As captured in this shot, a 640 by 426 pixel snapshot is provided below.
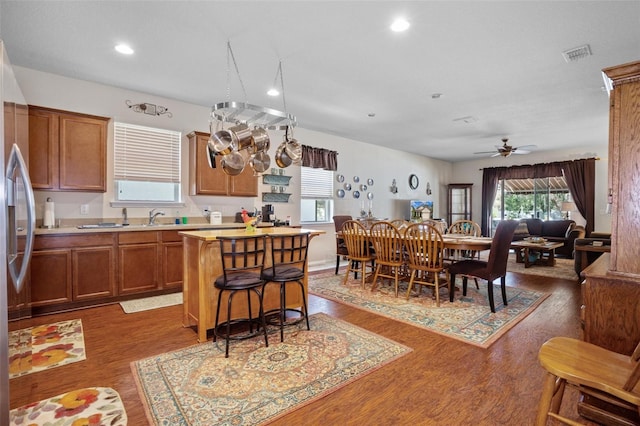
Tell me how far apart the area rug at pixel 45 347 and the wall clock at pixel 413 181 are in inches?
311

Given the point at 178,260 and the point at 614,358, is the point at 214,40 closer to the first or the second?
the point at 178,260

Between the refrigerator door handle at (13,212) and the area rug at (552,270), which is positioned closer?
the refrigerator door handle at (13,212)

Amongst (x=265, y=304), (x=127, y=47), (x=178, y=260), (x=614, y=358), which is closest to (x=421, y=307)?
(x=265, y=304)

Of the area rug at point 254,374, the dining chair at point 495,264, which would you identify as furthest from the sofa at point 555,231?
the area rug at point 254,374

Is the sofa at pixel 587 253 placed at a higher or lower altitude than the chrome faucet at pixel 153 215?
lower

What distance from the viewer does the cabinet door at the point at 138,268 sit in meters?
3.85

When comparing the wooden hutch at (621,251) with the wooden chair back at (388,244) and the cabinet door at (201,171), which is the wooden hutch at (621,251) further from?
the cabinet door at (201,171)

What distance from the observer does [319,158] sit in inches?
253

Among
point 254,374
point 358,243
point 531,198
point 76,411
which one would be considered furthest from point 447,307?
point 531,198

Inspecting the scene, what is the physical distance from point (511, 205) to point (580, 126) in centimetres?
376

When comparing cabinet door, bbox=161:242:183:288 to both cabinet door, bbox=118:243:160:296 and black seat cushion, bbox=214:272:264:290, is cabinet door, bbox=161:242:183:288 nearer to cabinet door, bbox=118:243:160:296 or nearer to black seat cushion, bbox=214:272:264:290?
cabinet door, bbox=118:243:160:296

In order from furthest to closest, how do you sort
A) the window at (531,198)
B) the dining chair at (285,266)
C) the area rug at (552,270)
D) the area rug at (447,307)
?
the window at (531,198) → the area rug at (552,270) → the area rug at (447,307) → the dining chair at (285,266)

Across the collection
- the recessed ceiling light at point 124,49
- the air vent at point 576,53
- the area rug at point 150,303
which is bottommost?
the area rug at point 150,303

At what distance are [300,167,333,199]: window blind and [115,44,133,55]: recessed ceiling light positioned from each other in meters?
3.53
